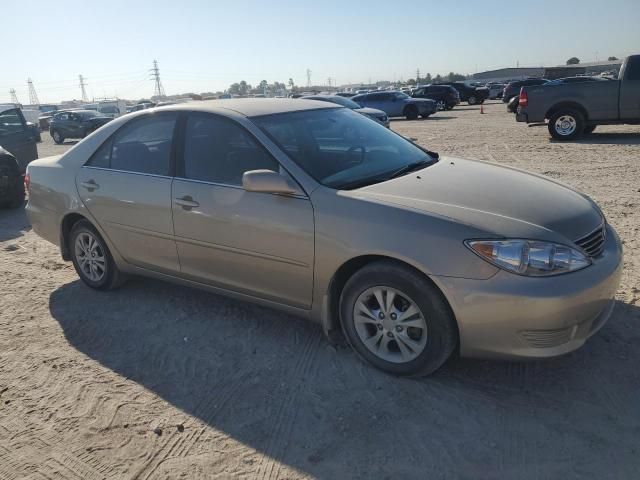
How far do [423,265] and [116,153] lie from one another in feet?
9.58

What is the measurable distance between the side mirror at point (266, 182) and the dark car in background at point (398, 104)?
23.7 metres

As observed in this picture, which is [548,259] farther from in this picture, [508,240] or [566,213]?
[566,213]

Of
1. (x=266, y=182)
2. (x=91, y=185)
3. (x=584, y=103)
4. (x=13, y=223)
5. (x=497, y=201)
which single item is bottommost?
(x=13, y=223)

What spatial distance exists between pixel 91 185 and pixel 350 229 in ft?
8.49

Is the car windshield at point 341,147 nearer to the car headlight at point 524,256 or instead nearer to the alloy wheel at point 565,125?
the car headlight at point 524,256

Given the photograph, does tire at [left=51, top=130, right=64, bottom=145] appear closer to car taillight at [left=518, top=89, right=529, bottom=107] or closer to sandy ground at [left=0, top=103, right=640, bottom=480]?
car taillight at [left=518, top=89, right=529, bottom=107]

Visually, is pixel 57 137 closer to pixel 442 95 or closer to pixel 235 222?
pixel 442 95

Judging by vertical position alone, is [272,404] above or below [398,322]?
below

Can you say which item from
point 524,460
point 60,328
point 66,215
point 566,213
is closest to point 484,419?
point 524,460

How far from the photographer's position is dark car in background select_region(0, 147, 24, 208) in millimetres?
8570

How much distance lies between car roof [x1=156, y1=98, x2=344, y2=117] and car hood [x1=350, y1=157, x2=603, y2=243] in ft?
3.68

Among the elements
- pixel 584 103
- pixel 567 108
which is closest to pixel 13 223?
pixel 567 108

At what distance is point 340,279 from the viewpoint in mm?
3318

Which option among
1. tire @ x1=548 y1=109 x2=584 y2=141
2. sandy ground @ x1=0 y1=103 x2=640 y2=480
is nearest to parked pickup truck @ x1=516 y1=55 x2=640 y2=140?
tire @ x1=548 y1=109 x2=584 y2=141
